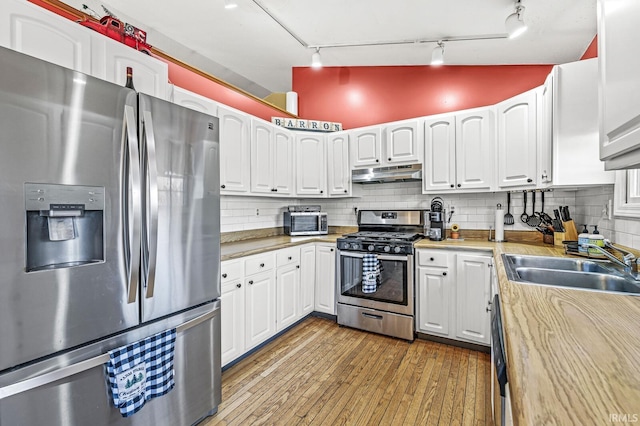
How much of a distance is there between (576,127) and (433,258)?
143 cm

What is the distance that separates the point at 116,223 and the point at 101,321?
426mm

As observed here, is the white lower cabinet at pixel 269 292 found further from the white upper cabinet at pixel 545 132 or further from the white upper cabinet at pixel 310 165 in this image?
the white upper cabinet at pixel 545 132

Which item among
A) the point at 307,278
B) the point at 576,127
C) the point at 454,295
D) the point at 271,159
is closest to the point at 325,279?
the point at 307,278

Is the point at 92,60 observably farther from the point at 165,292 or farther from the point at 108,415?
the point at 108,415

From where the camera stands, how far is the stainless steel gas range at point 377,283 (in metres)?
2.82

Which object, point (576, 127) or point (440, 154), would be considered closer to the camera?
point (576, 127)

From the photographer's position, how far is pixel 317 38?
9.96 ft

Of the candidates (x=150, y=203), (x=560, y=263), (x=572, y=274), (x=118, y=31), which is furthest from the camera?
(x=560, y=263)

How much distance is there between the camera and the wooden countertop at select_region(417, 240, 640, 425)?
1.72 ft

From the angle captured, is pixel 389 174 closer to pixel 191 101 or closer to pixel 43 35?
pixel 191 101

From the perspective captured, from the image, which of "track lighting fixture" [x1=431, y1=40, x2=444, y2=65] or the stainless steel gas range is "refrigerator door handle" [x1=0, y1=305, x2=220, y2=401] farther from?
"track lighting fixture" [x1=431, y1=40, x2=444, y2=65]

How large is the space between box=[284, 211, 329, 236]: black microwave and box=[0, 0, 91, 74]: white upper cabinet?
90.9 inches

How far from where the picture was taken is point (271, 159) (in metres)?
3.20

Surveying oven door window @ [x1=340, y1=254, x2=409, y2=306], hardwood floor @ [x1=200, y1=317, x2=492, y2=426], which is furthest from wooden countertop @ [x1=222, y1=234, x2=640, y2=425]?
oven door window @ [x1=340, y1=254, x2=409, y2=306]
